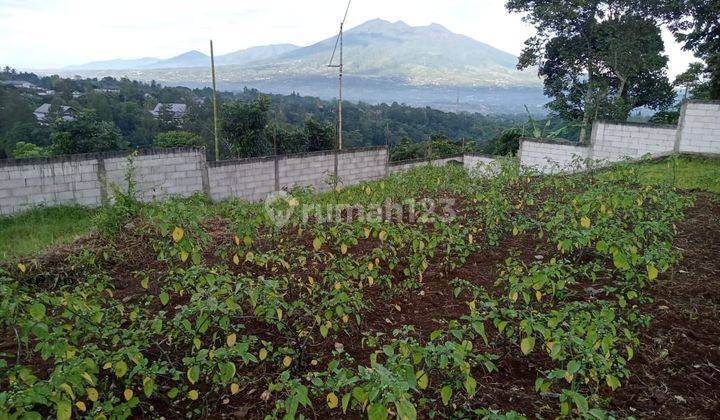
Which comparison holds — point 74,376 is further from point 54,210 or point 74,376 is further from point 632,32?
point 632,32

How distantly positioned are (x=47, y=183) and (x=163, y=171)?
2.33 m

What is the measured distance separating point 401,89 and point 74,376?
565 feet

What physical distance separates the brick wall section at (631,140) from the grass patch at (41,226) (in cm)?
1222

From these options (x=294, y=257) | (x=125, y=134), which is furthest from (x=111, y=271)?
(x=125, y=134)

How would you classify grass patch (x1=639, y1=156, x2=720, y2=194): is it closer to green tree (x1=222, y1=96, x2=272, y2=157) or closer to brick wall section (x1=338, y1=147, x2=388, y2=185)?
brick wall section (x1=338, y1=147, x2=388, y2=185)

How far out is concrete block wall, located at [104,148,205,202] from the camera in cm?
1007

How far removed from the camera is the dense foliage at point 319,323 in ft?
7.45

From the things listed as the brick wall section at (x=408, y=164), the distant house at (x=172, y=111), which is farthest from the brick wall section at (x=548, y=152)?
the distant house at (x=172, y=111)

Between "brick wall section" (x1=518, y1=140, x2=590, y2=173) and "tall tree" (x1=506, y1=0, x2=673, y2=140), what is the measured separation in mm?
6500

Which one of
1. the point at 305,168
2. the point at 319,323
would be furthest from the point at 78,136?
the point at 319,323

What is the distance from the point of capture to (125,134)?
33.5 meters

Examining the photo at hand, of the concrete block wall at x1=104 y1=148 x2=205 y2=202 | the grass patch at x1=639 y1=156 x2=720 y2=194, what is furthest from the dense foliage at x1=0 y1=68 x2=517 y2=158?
the grass patch at x1=639 y1=156 x2=720 y2=194

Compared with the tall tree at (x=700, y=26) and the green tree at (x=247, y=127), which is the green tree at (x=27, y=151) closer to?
the green tree at (x=247, y=127)

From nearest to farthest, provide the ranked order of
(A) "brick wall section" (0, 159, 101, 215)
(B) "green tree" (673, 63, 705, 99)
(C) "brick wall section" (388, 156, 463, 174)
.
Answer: (A) "brick wall section" (0, 159, 101, 215) → (C) "brick wall section" (388, 156, 463, 174) → (B) "green tree" (673, 63, 705, 99)
